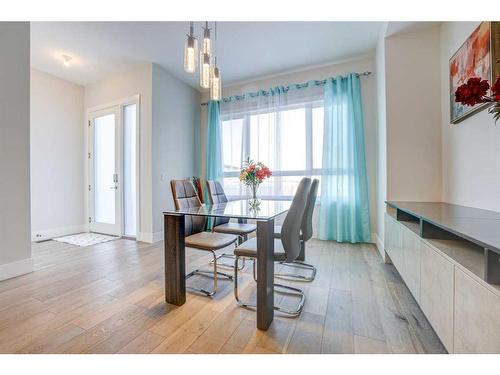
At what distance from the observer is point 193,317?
1.53 m

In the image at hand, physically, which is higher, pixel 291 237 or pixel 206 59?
pixel 206 59

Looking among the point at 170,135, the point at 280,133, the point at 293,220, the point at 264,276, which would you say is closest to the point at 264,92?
the point at 280,133

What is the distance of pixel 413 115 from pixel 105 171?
4.76 metres

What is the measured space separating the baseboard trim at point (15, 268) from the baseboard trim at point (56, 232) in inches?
70.7

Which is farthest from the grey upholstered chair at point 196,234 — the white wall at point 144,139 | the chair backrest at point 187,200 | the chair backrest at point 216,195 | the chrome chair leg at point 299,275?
the white wall at point 144,139

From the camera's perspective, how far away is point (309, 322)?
146 cm

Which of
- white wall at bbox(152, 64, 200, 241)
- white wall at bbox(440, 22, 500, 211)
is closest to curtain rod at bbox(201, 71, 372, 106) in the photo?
white wall at bbox(152, 64, 200, 241)

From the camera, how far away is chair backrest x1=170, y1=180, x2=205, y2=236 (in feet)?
6.80

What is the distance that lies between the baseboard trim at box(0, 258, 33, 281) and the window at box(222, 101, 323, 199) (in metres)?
2.89

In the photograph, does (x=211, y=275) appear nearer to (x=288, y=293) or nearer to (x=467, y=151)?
(x=288, y=293)

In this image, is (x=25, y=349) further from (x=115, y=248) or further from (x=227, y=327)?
(x=115, y=248)

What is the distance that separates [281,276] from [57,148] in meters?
4.38
